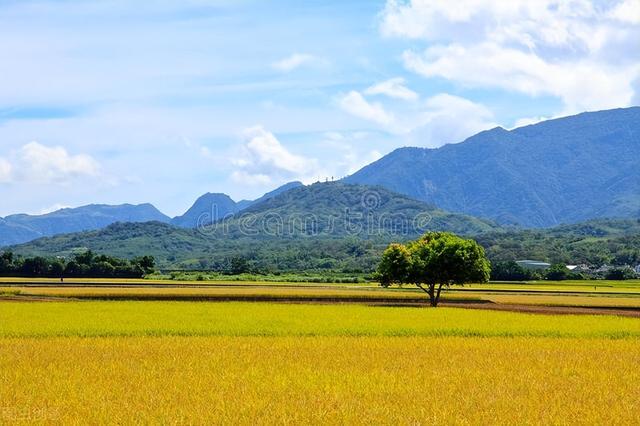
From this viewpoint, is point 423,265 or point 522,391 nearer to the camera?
point 522,391

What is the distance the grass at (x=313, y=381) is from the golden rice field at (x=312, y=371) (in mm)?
68

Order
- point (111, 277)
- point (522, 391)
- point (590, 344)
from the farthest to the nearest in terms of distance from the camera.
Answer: point (111, 277), point (590, 344), point (522, 391)

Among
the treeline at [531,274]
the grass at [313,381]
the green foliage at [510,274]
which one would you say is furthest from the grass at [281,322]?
the treeline at [531,274]

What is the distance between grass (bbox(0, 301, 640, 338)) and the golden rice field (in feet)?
0.72

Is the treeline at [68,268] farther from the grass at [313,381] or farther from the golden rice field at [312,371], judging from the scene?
the grass at [313,381]

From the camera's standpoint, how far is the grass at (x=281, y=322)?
44.6 metres

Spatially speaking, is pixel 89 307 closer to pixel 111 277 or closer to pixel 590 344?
pixel 590 344

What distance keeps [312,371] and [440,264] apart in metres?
56.3

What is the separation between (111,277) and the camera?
155 m

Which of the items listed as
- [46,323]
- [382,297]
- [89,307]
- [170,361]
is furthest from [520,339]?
[382,297]

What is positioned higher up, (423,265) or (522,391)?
(423,265)

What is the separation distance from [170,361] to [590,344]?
925 inches

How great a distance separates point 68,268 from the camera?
6235 inches

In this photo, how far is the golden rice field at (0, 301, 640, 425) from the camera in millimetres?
21328
